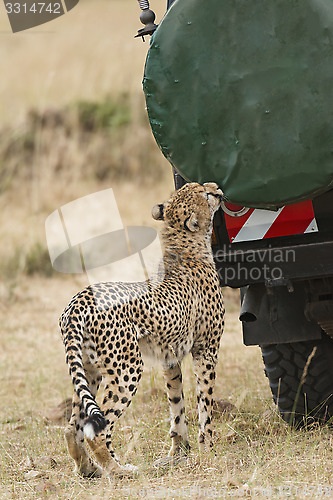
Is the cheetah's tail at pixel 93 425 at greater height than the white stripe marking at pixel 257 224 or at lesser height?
lesser

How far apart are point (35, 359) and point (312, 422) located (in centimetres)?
252

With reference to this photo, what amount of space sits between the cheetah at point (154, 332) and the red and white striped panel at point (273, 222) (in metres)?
0.14

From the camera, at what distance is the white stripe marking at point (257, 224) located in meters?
3.07

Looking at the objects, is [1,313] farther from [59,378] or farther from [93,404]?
[93,404]

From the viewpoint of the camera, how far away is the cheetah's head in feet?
10.1

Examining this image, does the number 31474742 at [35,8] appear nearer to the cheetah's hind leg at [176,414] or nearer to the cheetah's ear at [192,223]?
the cheetah's ear at [192,223]

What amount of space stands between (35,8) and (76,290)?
280 centimetres

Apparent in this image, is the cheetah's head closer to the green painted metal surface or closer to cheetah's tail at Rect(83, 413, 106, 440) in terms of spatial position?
the green painted metal surface

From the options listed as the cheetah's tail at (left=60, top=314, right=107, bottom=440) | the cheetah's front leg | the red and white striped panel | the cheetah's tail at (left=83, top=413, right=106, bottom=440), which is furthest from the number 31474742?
the cheetah's tail at (left=83, top=413, right=106, bottom=440)

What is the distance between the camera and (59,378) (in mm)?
5113

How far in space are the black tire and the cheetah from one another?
0.39 m

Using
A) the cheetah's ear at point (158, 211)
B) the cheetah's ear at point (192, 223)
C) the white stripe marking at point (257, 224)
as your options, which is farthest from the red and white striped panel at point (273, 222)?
the cheetah's ear at point (158, 211)

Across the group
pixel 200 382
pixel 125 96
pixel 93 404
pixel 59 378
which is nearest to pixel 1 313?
pixel 59 378

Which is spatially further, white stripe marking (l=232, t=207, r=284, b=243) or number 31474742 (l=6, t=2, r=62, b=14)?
number 31474742 (l=6, t=2, r=62, b=14)
